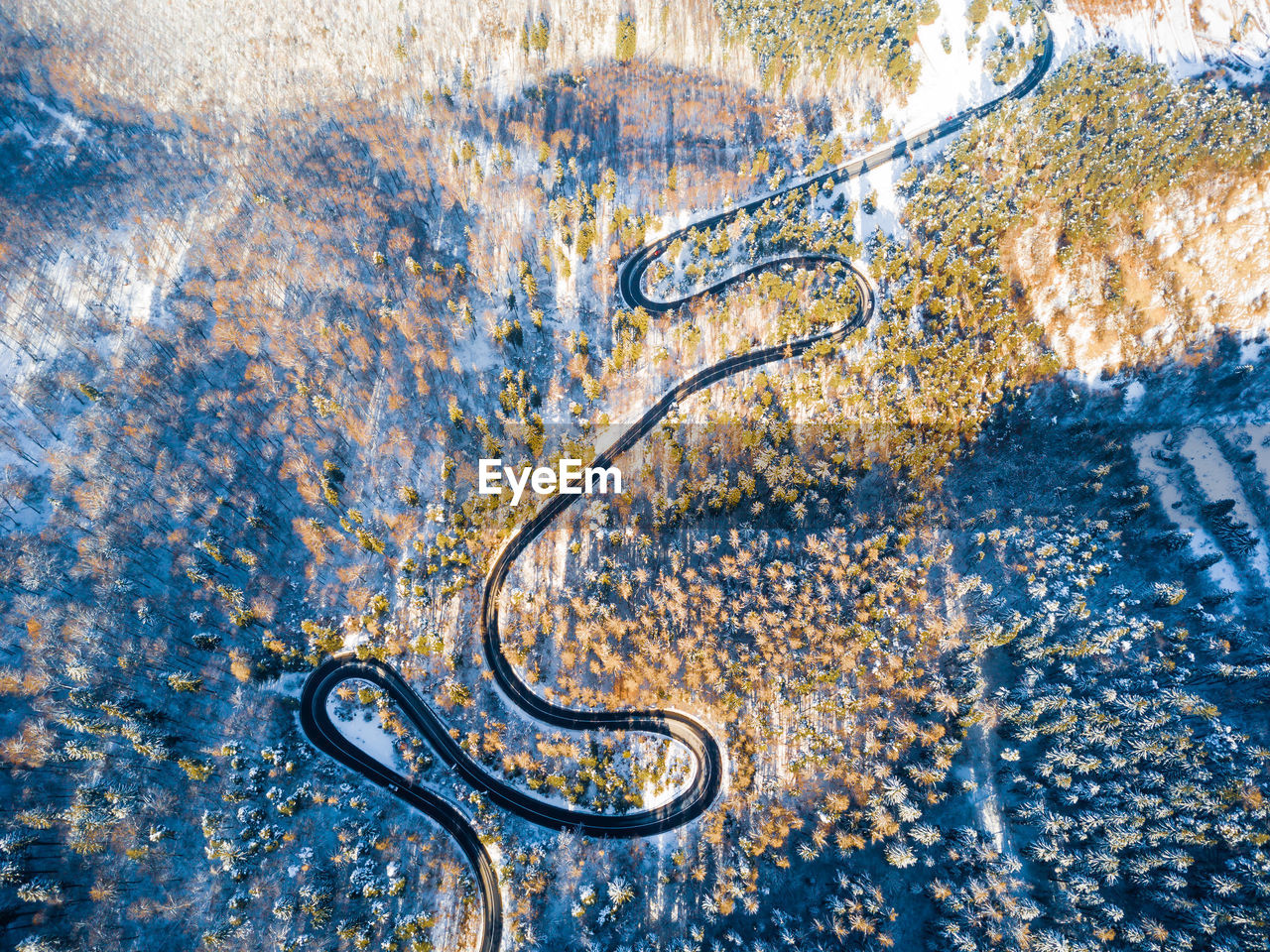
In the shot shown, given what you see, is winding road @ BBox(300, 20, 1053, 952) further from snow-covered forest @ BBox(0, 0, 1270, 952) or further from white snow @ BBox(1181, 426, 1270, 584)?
white snow @ BBox(1181, 426, 1270, 584)

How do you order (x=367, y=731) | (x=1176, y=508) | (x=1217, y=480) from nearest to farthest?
(x=367, y=731) → (x=1176, y=508) → (x=1217, y=480)

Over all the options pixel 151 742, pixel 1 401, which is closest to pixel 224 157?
pixel 1 401

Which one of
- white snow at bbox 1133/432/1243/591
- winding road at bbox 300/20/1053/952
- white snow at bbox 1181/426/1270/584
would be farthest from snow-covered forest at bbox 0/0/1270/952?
winding road at bbox 300/20/1053/952

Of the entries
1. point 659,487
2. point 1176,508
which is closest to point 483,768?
point 659,487

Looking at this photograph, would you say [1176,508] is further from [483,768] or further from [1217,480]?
[483,768]

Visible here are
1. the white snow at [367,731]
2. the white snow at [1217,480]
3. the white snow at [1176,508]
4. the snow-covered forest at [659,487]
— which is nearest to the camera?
the snow-covered forest at [659,487]

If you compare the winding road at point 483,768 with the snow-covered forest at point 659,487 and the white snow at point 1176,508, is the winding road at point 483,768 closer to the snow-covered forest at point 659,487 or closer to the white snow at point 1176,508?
the snow-covered forest at point 659,487

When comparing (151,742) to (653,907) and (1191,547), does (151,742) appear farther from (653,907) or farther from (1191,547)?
(1191,547)

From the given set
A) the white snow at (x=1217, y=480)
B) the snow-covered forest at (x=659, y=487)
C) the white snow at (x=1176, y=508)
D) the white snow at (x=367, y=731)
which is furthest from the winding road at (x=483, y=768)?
the white snow at (x=1217, y=480)
